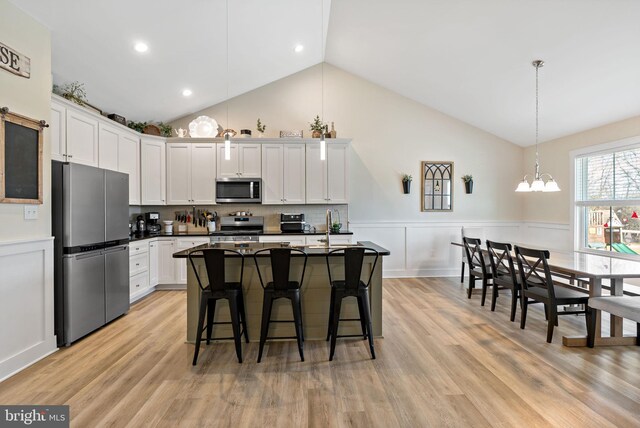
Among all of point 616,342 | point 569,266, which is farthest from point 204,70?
point 616,342

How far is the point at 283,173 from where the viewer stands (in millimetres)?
5559

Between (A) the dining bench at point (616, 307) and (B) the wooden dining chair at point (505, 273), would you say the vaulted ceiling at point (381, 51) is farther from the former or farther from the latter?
(A) the dining bench at point (616, 307)

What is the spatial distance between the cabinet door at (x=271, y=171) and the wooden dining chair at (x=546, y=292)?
3.56 metres

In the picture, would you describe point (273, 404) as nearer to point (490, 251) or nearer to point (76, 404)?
point (76, 404)

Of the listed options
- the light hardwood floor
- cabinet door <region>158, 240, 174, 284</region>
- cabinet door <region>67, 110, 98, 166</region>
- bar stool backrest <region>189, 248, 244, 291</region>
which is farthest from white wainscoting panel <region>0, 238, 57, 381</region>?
cabinet door <region>158, 240, 174, 284</region>

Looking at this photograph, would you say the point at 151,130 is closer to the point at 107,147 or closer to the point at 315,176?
the point at 107,147

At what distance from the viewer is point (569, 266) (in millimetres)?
3191

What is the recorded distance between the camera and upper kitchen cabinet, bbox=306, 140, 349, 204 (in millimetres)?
5578

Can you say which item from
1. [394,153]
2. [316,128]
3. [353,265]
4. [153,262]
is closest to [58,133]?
[153,262]

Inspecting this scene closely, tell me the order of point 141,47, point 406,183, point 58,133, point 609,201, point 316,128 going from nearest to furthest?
point 58,133, point 141,47, point 609,201, point 316,128, point 406,183

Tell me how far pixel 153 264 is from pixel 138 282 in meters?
0.47

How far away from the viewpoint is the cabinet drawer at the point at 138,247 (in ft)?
14.6

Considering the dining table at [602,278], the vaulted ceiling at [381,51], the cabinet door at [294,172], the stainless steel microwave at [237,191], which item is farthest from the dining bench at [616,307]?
the stainless steel microwave at [237,191]

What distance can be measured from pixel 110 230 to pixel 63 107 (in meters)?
1.37
